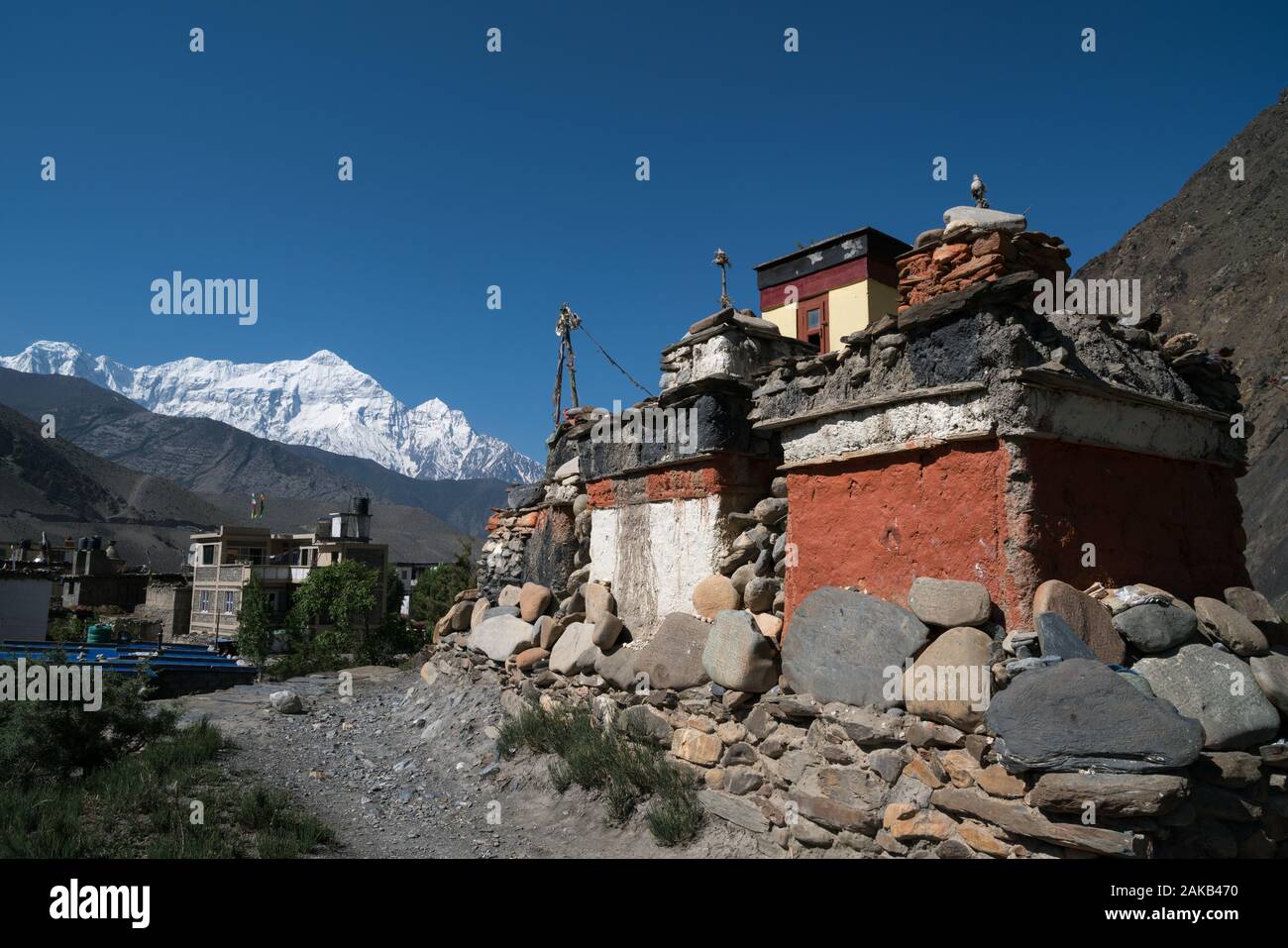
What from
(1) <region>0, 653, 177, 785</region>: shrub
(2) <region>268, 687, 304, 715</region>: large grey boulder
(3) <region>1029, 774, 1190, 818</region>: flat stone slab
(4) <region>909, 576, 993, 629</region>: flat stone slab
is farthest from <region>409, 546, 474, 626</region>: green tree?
(3) <region>1029, 774, 1190, 818</region>: flat stone slab

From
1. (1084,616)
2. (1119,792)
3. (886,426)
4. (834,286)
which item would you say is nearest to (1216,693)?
(1084,616)

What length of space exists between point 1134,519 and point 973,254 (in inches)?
76.4

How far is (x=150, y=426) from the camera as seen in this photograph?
19800 cm

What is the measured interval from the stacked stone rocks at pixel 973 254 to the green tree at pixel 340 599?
83.3 ft

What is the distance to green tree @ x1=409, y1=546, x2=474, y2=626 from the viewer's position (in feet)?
88.6

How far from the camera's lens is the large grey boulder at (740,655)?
518 centimetres

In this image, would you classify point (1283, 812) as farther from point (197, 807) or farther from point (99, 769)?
point (99, 769)

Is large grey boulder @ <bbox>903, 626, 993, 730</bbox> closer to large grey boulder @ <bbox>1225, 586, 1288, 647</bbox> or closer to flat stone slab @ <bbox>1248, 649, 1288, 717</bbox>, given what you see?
flat stone slab @ <bbox>1248, 649, 1288, 717</bbox>

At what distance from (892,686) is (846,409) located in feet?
5.93

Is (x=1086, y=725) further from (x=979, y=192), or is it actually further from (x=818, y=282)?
(x=818, y=282)

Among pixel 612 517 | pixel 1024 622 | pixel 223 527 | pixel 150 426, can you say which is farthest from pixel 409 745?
pixel 150 426

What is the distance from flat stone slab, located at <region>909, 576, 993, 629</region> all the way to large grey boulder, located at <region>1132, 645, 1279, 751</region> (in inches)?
34.0

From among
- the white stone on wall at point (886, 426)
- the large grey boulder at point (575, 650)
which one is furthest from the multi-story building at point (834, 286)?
the white stone on wall at point (886, 426)
